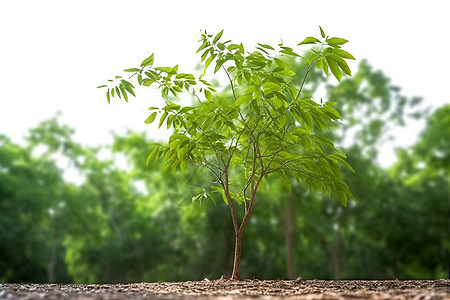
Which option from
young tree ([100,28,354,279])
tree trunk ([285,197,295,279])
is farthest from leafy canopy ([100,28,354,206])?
tree trunk ([285,197,295,279])

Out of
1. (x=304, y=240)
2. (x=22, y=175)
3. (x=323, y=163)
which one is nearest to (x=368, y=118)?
(x=304, y=240)

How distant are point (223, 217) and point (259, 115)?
51.6 ft

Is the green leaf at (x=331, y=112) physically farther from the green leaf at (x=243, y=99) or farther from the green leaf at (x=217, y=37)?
the green leaf at (x=217, y=37)

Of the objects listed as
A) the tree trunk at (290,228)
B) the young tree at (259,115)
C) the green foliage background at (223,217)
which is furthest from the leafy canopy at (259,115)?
the tree trunk at (290,228)

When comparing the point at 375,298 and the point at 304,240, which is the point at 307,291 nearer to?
the point at 375,298

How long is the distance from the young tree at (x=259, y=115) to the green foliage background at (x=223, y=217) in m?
9.46

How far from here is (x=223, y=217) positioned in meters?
20.4

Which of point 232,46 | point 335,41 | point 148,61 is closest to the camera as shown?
point 335,41

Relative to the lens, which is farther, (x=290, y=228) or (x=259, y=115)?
(x=290, y=228)

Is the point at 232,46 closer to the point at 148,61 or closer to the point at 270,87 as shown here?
the point at 270,87

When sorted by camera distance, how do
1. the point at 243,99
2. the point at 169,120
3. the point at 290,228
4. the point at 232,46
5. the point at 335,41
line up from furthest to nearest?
1. the point at 290,228
2. the point at 169,120
3. the point at 232,46
4. the point at 243,99
5. the point at 335,41

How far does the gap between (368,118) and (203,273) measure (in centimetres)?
1256

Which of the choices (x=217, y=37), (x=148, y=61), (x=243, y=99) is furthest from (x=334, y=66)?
(x=148, y=61)

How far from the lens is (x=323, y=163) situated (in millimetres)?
5113
